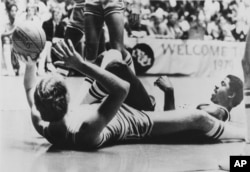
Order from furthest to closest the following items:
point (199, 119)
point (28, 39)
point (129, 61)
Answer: point (199, 119)
point (129, 61)
point (28, 39)

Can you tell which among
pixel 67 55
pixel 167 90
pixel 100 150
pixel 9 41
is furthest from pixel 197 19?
pixel 9 41

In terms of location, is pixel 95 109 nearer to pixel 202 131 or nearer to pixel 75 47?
pixel 75 47

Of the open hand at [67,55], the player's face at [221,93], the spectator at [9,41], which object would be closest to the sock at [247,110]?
the player's face at [221,93]

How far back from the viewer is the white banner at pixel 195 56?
2.54m

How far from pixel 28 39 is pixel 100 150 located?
843 mm

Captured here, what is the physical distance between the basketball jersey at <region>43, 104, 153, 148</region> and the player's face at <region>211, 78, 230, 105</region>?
1.60ft

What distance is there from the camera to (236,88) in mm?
2645

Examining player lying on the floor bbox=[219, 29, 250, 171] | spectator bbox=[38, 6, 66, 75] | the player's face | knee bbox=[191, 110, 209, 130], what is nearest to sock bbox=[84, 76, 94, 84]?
spectator bbox=[38, 6, 66, 75]

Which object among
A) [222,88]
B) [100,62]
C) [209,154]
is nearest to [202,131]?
[209,154]

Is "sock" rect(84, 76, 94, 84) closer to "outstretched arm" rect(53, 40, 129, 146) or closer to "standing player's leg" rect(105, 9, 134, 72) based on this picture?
"outstretched arm" rect(53, 40, 129, 146)

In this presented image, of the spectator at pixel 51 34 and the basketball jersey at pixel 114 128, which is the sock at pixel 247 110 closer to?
the basketball jersey at pixel 114 128

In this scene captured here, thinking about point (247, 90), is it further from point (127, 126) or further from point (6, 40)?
point (6, 40)

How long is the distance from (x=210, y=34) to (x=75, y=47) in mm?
920

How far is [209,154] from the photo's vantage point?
2613 millimetres
